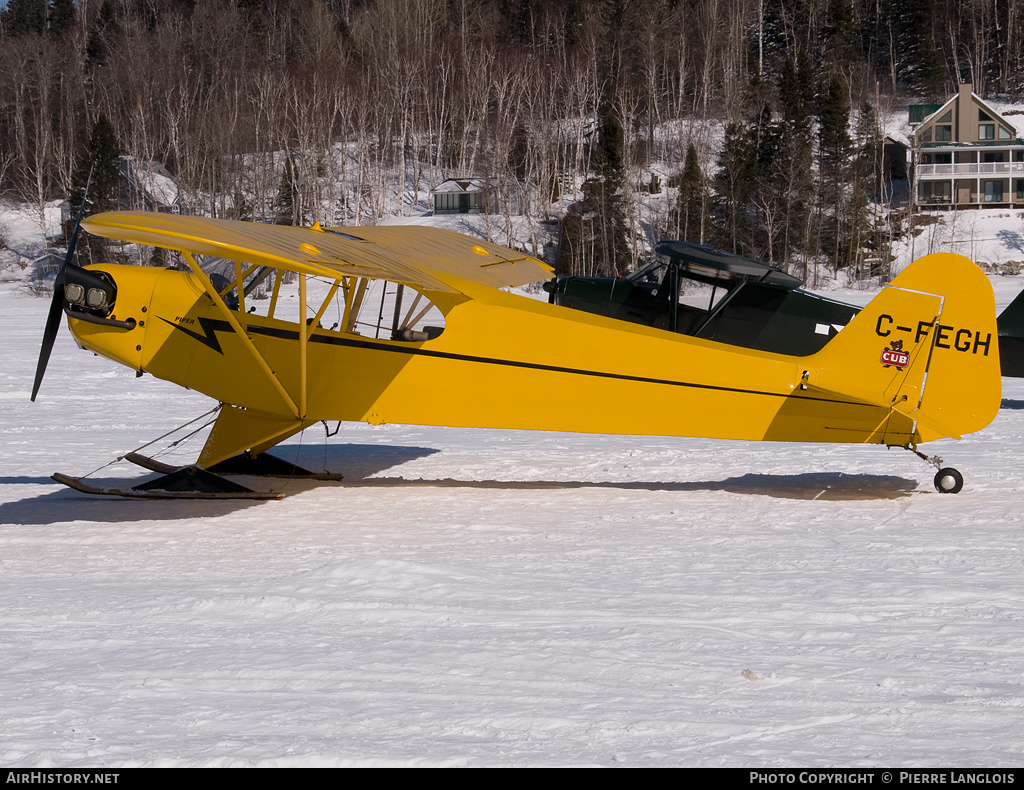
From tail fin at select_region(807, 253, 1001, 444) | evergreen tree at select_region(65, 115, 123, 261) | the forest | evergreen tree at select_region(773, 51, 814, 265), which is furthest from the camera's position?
the forest

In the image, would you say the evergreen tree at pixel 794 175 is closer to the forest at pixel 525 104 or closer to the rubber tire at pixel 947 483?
the forest at pixel 525 104

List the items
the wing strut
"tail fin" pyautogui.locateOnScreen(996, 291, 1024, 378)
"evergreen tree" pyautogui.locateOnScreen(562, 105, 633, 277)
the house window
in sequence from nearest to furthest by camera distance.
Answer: the wing strut < "tail fin" pyautogui.locateOnScreen(996, 291, 1024, 378) < "evergreen tree" pyautogui.locateOnScreen(562, 105, 633, 277) < the house window

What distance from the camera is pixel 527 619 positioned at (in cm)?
466

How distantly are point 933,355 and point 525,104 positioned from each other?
46.7 meters

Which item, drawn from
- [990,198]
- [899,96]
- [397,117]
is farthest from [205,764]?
[899,96]

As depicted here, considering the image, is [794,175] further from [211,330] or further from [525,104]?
[211,330]

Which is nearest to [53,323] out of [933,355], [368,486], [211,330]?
[211,330]

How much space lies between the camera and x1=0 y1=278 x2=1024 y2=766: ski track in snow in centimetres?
339

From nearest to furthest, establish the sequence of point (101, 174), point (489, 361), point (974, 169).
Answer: point (489, 361)
point (101, 174)
point (974, 169)

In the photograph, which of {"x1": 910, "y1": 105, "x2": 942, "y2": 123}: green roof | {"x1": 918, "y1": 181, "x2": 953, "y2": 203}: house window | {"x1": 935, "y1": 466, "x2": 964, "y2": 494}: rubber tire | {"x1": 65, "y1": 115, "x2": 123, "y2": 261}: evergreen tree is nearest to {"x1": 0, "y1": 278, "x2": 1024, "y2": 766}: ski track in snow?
{"x1": 935, "y1": 466, "x2": 964, "y2": 494}: rubber tire

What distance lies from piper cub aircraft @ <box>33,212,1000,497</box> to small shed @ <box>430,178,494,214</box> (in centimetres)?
3976

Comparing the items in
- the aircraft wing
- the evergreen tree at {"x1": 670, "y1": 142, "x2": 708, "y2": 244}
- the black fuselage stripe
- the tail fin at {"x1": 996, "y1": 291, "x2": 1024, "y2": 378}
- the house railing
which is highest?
the house railing

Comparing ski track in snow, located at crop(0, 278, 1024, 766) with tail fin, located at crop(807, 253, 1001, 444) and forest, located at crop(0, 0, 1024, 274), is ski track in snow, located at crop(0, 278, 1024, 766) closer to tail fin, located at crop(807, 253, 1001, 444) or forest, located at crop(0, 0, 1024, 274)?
tail fin, located at crop(807, 253, 1001, 444)

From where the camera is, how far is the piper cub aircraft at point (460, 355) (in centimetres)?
690
